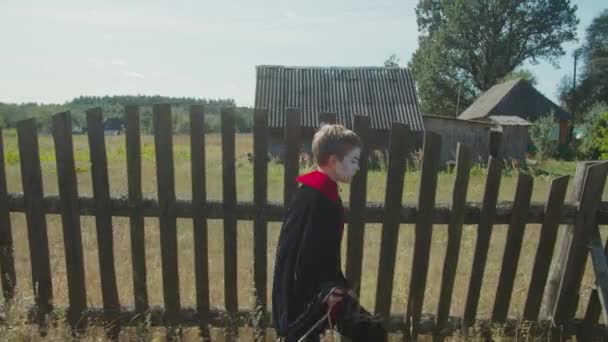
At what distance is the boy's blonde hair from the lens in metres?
2.09

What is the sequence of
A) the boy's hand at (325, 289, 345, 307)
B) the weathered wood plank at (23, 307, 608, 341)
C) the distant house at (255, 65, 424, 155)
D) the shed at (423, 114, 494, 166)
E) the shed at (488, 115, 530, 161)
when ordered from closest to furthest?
the boy's hand at (325, 289, 345, 307)
the weathered wood plank at (23, 307, 608, 341)
the shed at (423, 114, 494, 166)
the shed at (488, 115, 530, 161)
the distant house at (255, 65, 424, 155)

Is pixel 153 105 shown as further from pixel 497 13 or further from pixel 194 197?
pixel 497 13

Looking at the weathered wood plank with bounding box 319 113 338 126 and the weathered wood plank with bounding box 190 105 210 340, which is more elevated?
the weathered wood plank with bounding box 319 113 338 126

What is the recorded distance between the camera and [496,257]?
17.4ft

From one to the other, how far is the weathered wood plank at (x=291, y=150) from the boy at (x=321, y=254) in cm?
70

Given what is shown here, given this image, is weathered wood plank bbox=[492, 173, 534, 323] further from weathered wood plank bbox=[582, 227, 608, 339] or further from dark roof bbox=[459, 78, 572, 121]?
dark roof bbox=[459, 78, 572, 121]

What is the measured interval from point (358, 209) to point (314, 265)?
3.12 feet

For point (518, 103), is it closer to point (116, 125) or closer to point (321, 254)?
point (321, 254)

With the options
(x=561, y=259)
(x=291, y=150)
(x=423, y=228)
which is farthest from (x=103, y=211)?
(x=561, y=259)

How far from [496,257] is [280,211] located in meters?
3.52

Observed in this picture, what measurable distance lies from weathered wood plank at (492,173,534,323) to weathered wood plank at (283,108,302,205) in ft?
4.73

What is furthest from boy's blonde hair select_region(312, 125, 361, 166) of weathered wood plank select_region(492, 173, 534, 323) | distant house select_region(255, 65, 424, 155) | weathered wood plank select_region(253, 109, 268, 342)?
distant house select_region(255, 65, 424, 155)

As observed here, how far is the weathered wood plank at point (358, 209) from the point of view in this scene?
2.84 m

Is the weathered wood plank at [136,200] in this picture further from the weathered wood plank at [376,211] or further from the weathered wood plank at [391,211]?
the weathered wood plank at [391,211]
